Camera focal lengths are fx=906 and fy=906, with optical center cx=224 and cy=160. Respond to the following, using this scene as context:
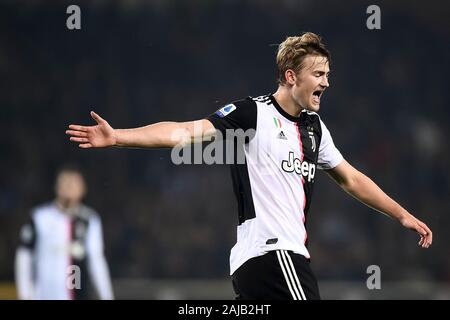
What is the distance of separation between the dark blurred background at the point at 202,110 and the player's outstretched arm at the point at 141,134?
861 centimetres

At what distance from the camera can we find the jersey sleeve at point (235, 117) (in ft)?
16.5

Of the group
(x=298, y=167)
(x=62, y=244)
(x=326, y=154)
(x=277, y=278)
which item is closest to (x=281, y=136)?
(x=298, y=167)

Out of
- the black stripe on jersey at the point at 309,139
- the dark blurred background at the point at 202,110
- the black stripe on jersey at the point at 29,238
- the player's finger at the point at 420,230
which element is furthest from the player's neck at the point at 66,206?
the dark blurred background at the point at 202,110

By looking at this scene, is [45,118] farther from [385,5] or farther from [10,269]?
[385,5]

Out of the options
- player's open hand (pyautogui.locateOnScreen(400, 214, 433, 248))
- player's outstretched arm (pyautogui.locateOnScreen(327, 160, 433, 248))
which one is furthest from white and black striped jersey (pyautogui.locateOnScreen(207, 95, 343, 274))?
player's open hand (pyautogui.locateOnScreen(400, 214, 433, 248))

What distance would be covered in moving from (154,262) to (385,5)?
5724 mm

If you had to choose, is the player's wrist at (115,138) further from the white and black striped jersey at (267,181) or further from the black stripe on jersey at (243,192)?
the black stripe on jersey at (243,192)

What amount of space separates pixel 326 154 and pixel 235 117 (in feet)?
2.55

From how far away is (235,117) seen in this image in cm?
507

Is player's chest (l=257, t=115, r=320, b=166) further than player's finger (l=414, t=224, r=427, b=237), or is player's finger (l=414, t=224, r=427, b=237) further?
player's finger (l=414, t=224, r=427, b=237)

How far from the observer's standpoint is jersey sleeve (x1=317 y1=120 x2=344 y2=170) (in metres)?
5.53

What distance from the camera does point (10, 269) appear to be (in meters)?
13.3

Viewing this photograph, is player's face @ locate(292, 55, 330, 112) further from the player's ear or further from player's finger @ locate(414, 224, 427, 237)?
player's finger @ locate(414, 224, 427, 237)

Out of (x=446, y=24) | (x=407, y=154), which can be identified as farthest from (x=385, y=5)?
(x=407, y=154)
